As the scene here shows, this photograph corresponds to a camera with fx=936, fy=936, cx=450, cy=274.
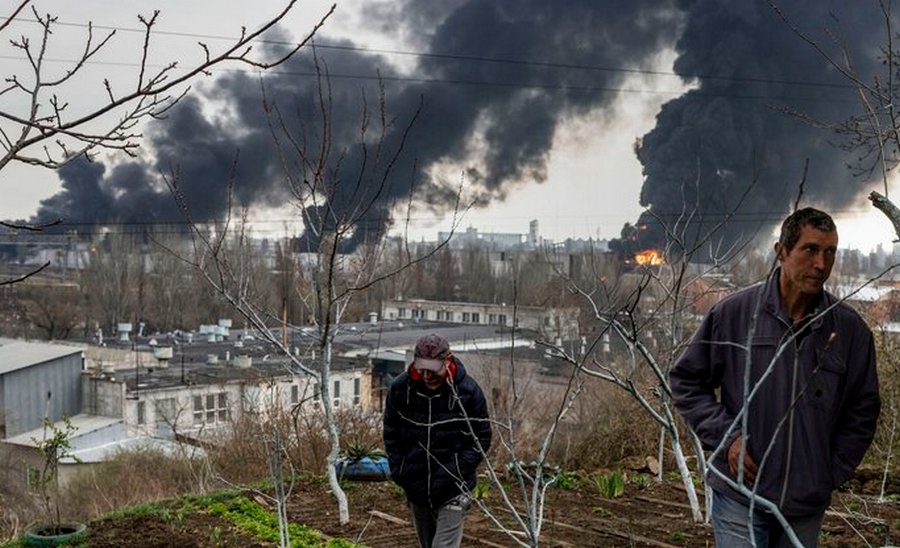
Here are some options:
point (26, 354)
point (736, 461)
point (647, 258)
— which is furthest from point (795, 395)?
point (26, 354)

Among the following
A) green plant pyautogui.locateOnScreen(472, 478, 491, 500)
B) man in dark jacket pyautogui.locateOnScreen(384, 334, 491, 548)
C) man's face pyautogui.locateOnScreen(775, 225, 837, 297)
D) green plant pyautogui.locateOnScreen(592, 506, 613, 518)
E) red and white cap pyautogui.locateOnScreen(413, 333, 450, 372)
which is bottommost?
green plant pyautogui.locateOnScreen(592, 506, 613, 518)

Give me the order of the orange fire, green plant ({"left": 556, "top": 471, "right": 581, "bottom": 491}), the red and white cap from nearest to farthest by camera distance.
A: the red and white cap < the orange fire < green plant ({"left": 556, "top": 471, "right": 581, "bottom": 491})

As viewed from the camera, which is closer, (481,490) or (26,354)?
(481,490)

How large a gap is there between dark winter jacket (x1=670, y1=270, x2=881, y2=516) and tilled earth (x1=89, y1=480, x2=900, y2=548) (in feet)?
10.3

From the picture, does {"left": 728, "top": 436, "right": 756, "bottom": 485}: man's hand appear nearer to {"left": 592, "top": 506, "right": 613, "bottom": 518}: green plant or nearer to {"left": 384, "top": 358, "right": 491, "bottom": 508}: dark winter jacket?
{"left": 384, "top": 358, "right": 491, "bottom": 508}: dark winter jacket

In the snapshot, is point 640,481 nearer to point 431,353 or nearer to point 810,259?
point 431,353

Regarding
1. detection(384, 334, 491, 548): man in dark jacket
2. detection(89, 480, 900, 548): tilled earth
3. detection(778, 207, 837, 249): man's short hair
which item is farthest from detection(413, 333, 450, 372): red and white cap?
detection(778, 207, 837, 249): man's short hair

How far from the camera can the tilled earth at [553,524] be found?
6699 mm

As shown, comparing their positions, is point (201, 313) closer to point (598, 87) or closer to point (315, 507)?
point (598, 87)

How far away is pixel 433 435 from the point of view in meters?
5.16

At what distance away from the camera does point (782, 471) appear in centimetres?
316

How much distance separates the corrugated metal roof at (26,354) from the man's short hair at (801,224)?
119 ft

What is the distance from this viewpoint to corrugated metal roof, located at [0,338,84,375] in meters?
35.8

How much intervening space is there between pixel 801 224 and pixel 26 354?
4020cm
